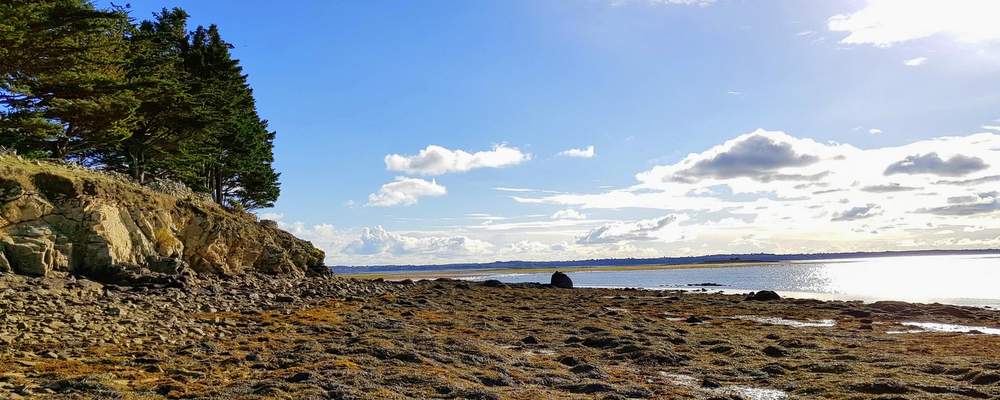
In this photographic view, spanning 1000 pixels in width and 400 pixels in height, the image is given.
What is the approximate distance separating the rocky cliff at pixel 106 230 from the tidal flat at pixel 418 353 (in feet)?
5.29

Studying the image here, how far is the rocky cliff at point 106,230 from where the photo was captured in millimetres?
22453

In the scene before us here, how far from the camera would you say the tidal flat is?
12891 millimetres

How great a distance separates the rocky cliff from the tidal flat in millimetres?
A: 1614

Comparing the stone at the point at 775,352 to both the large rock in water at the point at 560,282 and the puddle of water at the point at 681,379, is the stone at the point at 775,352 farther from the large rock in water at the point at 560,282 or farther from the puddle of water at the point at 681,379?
the large rock in water at the point at 560,282

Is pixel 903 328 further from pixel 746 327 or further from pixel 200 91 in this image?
pixel 200 91

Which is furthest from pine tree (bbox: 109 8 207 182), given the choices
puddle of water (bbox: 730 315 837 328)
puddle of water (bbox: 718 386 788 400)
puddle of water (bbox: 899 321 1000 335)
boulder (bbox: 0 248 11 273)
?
puddle of water (bbox: 899 321 1000 335)

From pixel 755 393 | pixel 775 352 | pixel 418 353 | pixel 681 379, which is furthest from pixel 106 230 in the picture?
pixel 775 352

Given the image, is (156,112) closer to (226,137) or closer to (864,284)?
(226,137)

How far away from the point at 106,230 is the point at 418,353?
16561 mm

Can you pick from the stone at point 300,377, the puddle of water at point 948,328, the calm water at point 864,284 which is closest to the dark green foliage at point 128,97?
the stone at point 300,377

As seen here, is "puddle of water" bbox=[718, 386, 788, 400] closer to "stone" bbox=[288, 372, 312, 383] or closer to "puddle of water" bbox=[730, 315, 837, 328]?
"stone" bbox=[288, 372, 312, 383]

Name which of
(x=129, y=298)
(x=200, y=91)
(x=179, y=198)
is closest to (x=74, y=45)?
(x=179, y=198)

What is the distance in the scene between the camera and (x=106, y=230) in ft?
82.4

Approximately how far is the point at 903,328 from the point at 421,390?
2588cm
